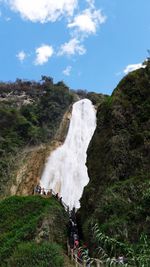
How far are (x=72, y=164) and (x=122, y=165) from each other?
61.0 feet

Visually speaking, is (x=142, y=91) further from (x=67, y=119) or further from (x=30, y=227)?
(x=67, y=119)

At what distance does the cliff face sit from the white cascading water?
38.7 feet

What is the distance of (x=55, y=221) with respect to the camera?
19.7 m

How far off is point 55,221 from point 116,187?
4319 millimetres

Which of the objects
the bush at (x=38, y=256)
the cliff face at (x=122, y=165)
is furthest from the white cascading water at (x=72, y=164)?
the bush at (x=38, y=256)

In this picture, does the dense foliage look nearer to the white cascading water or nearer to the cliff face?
the white cascading water

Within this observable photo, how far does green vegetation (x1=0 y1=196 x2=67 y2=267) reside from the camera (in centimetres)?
1505

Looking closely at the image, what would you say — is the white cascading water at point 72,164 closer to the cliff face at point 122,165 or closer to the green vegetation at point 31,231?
the green vegetation at point 31,231

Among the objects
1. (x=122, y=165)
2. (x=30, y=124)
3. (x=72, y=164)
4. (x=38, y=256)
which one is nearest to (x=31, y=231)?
(x=38, y=256)

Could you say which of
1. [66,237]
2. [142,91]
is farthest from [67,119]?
[66,237]

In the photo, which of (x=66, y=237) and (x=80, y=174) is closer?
(x=66, y=237)

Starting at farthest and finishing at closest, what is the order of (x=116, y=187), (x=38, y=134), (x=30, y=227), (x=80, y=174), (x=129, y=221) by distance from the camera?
(x=38, y=134) → (x=80, y=174) → (x=30, y=227) → (x=116, y=187) → (x=129, y=221)

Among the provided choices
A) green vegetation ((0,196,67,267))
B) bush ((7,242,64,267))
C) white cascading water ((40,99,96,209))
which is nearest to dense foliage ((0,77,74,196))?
white cascading water ((40,99,96,209))

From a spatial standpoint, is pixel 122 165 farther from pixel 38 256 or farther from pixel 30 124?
pixel 30 124
